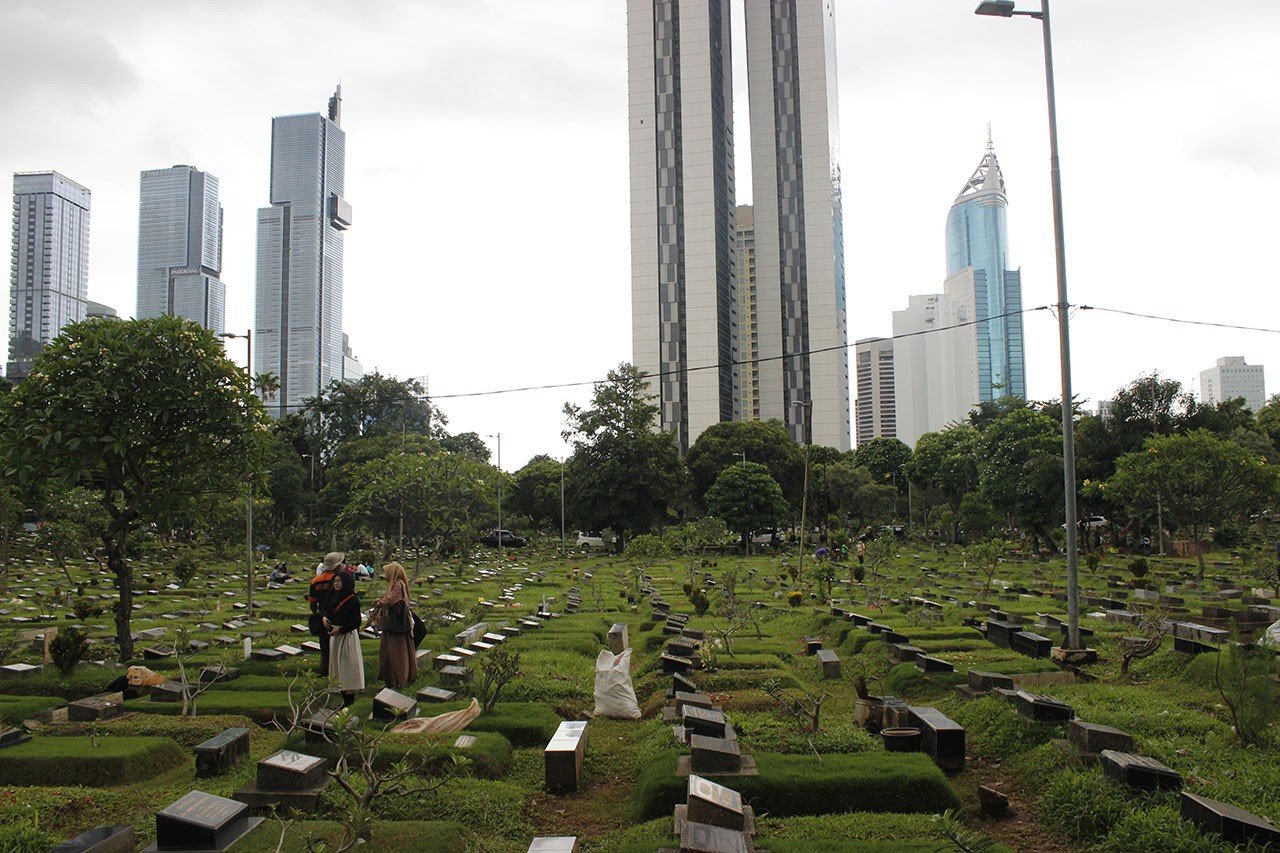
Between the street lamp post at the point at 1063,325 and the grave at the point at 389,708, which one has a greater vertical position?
the street lamp post at the point at 1063,325

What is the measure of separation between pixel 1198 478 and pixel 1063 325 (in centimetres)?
1346

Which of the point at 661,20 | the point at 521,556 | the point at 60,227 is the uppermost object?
the point at 661,20

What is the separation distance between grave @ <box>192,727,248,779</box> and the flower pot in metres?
5.25

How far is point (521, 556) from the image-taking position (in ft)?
120

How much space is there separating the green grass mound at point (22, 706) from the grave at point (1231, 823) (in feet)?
30.6

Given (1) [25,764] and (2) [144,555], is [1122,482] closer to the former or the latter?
(1) [25,764]

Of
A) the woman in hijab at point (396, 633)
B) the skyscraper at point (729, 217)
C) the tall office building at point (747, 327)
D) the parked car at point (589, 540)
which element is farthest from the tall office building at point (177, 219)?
the woman in hijab at point (396, 633)

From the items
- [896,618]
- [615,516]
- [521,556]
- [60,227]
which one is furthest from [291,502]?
[60,227]

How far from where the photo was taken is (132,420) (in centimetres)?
1036

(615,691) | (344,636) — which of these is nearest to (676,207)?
(615,691)

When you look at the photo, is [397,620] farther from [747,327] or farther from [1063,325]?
[747,327]

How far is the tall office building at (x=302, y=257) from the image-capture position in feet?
365

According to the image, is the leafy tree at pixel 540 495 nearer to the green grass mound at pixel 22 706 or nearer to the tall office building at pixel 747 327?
the tall office building at pixel 747 327

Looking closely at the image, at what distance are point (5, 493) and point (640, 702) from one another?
18.1 metres
